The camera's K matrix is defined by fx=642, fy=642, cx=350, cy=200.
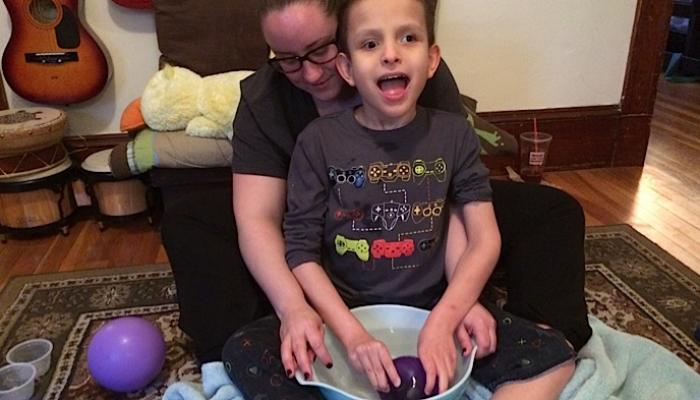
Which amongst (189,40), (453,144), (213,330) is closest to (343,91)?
(453,144)

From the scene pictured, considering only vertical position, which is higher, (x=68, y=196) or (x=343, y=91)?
(x=343, y=91)

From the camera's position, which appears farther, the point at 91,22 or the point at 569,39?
the point at 569,39

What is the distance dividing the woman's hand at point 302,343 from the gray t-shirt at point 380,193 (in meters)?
0.12

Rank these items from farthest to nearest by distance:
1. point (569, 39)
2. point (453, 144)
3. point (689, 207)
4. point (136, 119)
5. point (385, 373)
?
point (569, 39) → point (689, 207) → point (136, 119) → point (453, 144) → point (385, 373)

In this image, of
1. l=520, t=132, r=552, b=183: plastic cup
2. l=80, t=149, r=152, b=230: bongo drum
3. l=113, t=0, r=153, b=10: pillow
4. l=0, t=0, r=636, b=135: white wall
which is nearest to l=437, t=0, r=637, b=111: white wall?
l=0, t=0, r=636, b=135: white wall

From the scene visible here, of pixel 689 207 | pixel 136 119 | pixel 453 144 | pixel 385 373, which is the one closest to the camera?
pixel 385 373

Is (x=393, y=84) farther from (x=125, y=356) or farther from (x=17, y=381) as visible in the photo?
(x=17, y=381)

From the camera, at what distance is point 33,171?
1889mm

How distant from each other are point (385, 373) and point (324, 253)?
0.31 m

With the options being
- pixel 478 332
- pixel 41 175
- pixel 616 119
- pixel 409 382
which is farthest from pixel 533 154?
pixel 41 175

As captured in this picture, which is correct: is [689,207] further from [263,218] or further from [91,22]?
[91,22]

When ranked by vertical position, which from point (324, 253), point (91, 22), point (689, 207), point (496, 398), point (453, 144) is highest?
point (91, 22)

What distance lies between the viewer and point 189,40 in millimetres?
1964

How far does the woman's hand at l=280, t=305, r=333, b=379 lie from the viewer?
3.18 feet
